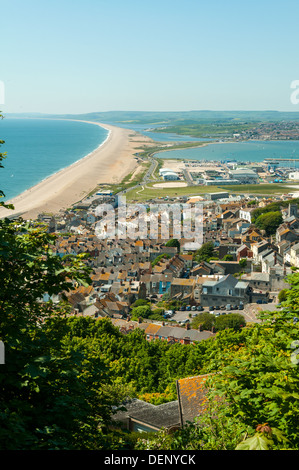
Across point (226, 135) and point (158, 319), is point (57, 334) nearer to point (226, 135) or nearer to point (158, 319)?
point (158, 319)

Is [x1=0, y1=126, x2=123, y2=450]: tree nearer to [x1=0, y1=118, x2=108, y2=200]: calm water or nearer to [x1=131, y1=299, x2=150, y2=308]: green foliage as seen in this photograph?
[x1=131, y1=299, x2=150, y2=308]: green foliage

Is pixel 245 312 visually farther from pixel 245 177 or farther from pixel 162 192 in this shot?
pixel 245 177

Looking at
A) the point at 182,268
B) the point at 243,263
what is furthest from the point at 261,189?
the point at 182,268

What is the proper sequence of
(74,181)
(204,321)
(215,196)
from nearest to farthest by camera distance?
1. (204,321)
2. (215,196)
3. (74,181)

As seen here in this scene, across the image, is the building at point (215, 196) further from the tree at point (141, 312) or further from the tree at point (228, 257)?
the tree at point (141, 312)

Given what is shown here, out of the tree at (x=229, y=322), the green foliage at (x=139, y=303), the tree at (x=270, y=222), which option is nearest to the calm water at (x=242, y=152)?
the tree at (x=270, y=222)

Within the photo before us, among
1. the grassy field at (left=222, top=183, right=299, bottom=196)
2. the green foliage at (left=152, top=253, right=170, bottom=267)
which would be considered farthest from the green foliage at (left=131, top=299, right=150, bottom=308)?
the grassy field at (left=222, top=183, right=299, bottom=196)
